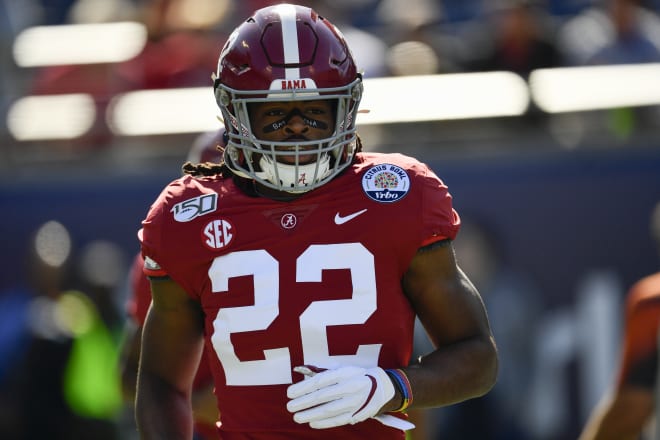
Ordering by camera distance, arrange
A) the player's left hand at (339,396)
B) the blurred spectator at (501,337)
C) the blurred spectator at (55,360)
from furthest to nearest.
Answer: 1. the blurred spectator at (501,337)
2. the blurred spectator at (55,360)
3. the player's left hand at (339,396)

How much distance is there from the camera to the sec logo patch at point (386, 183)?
10.4 ft

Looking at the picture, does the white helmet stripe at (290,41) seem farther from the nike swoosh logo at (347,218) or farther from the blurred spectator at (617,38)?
the blurred spectator at (617,38)

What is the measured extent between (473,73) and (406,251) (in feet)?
15.4

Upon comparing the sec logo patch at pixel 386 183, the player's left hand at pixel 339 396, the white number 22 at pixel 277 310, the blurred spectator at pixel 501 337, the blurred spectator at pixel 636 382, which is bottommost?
the blurred spectator at pixel 501 337

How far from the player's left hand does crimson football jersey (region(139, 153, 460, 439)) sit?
0.47 ft

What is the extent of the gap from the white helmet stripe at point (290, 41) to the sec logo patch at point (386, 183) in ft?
1.03

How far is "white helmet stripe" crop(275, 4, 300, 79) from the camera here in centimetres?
322

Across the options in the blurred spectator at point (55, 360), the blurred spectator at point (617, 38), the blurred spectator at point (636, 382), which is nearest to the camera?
the blurred spectator at point (636, 382)

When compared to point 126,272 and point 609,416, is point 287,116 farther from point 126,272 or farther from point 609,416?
point 126,272

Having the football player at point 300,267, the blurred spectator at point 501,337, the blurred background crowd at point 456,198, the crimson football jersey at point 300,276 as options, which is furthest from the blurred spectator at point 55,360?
the crimson football jersey at point 300,276

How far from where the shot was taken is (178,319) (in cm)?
331

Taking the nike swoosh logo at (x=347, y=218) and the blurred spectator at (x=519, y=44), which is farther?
the blurred spectator at (x=519, y=44)

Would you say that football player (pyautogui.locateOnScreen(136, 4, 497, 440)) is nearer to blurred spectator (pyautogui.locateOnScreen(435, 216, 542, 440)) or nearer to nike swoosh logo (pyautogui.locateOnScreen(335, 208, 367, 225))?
nike swoosh logo (pyautogui.locateOnScreen(335, 208, 367, 225))

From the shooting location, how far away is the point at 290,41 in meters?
3.27
